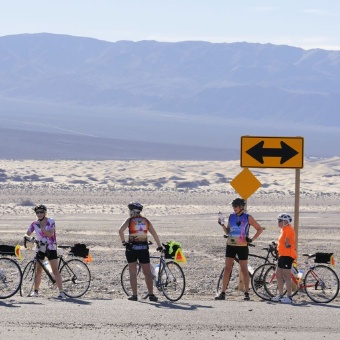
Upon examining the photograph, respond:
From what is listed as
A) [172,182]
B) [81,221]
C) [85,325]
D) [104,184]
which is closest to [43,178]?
[104,184]

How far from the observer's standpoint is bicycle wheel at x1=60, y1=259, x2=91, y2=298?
47.4ft

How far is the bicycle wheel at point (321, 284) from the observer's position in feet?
46.2

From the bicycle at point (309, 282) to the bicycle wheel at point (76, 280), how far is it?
2.47 metres

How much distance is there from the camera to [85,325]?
11672mm

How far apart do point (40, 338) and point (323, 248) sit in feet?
52.4

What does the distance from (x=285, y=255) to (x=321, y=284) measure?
749mm

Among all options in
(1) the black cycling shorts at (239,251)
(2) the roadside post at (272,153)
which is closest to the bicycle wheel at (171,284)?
(1) the black cycling shorts at (239,251)

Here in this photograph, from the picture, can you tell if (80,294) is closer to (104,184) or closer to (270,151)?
(270,151)

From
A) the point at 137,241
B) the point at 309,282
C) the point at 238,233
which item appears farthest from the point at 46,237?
the point at 309,282

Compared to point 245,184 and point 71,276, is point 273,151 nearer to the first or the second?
point 245,184

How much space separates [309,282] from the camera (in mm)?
14273

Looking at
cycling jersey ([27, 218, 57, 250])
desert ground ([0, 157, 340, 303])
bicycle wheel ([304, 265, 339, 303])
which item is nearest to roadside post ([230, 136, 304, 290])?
bicycle wheel ([304, 265, 339, 303])

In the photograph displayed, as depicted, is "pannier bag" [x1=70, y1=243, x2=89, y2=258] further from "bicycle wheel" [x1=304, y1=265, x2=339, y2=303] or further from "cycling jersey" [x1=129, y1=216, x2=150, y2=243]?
"bicycle wheel" [x1=304, y1=265, x2=339, y2=303]

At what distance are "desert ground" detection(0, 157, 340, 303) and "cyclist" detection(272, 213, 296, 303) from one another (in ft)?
2.29
